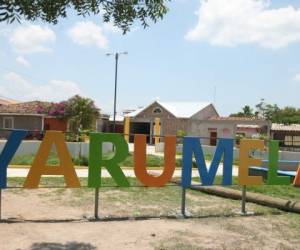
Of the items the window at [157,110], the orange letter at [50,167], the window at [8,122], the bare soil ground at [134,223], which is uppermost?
the window at [157,110]

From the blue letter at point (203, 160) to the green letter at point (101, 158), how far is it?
133 centimetres

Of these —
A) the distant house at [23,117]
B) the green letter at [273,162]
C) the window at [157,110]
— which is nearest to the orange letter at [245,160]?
the green letter at [273,162]

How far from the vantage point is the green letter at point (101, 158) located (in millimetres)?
9812

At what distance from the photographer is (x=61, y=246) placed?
7480 millimetres


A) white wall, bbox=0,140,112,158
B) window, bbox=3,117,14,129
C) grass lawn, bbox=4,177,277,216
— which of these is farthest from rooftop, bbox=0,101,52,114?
grass lawn, bbox=4,177,277,216

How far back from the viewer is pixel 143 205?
11.4 meters

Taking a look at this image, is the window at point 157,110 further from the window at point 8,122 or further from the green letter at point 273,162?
the green letter at point 273,162

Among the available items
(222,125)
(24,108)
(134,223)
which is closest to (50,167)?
(134,223)

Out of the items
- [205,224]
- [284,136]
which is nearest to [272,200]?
[205,224]

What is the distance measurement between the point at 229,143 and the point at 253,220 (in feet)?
5.69

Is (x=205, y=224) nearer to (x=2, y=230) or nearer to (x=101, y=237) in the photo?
(x=101, y=237)

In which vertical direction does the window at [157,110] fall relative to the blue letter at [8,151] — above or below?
above

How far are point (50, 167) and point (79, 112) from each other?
3615 cm

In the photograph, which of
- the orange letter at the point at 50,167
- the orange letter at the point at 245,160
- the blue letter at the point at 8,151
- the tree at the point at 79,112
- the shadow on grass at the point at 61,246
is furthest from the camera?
the tree at the point at 79,112
